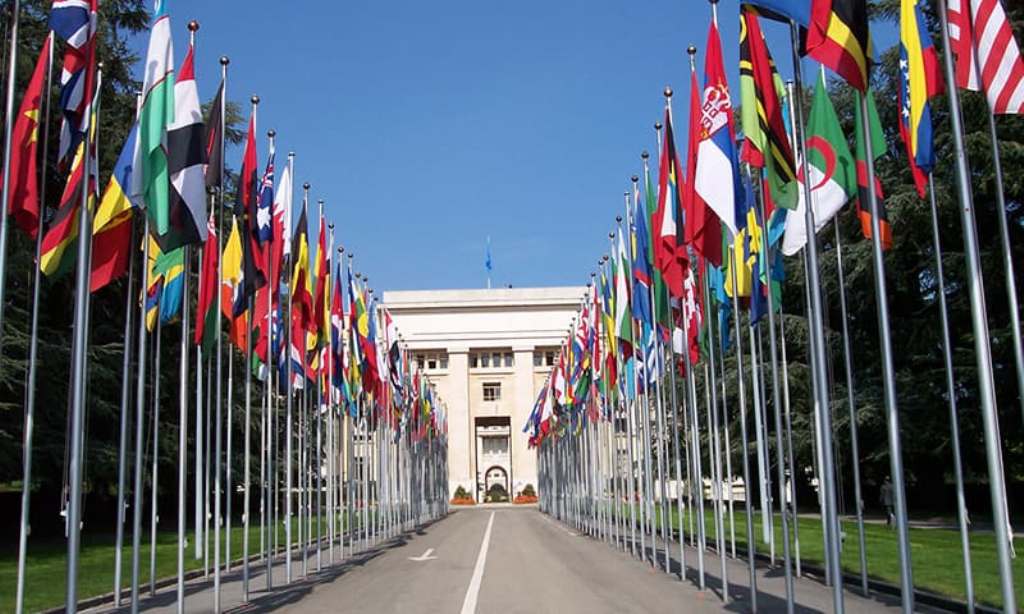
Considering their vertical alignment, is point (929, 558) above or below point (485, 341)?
below

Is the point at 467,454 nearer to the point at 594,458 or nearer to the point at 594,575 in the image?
the point at 594,458

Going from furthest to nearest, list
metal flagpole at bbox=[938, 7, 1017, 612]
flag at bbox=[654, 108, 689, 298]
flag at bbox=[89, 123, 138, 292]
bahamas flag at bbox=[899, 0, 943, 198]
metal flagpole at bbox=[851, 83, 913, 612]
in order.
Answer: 1. flag at bbox=[654, 108, 689, 298]
2. flag at bbox=[89, 123, 138, 292]
3. bahamas flag at bbox=[899, 0, 943, 198]
4. metal flagpole at bbox=[851, 83, 913, 612]
5. metal flagpole at bbox=[938, 7, 1017, 612]

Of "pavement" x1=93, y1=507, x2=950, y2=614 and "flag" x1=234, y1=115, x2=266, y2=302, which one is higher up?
"flag" x1=234, y1=115, x2=266, y2=302

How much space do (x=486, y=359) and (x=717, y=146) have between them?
314 ft

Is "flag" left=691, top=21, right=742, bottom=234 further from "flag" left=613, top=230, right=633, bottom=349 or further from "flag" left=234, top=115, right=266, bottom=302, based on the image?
"flag" left=613, top=230, right=633, bottom=349

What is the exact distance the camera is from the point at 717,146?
13703 millimetres

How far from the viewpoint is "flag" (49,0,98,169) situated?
1119 centimetres

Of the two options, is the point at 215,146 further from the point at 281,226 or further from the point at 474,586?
the point at 474,586

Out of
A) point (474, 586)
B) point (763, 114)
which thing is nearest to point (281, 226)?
point (474, 586)

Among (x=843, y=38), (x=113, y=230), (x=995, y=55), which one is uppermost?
(x=843, y=38)

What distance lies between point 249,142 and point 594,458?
23.9 m

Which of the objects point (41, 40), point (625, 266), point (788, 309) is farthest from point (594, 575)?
point (788, 309)

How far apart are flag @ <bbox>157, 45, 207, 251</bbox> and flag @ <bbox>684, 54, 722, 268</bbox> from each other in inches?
256

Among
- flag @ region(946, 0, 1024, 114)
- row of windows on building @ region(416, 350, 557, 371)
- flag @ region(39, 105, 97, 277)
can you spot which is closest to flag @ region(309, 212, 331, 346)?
flag @ region(39, 105, 97, 277)
